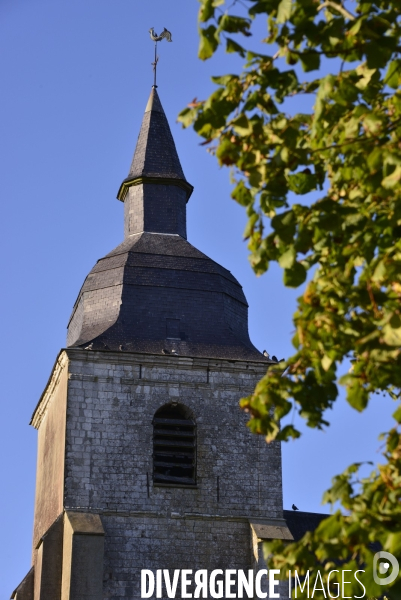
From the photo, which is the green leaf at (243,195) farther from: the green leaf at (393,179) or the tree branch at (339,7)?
the tree branch at (339,7)

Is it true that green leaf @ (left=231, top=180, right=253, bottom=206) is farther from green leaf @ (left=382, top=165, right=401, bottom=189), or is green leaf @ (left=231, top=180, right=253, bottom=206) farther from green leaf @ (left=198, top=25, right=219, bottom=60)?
green leaf @ (left=382, top=165, right=401, bottom=189)

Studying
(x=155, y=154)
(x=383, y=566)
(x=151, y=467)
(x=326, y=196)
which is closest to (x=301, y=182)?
(x=326, y=196)

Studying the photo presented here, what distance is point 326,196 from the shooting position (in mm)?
7383

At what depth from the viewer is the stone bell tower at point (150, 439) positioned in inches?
758

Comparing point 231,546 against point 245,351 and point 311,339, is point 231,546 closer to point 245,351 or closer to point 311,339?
point 245,351

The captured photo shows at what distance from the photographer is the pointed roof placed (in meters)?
23.2

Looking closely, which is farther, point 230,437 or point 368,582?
point 230,437

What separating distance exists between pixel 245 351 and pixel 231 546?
3324mm

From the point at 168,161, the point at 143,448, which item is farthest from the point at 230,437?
the point at 168,161

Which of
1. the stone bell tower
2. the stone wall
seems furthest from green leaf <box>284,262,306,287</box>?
the stone wall

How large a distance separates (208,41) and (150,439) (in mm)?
13151

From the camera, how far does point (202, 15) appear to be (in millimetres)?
7328

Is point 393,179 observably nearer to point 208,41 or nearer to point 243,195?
point 243,195

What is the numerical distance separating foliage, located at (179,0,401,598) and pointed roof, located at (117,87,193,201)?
1563 cm
